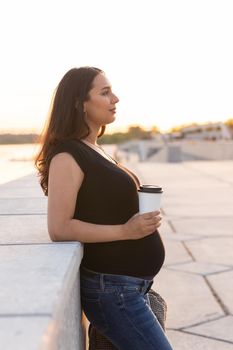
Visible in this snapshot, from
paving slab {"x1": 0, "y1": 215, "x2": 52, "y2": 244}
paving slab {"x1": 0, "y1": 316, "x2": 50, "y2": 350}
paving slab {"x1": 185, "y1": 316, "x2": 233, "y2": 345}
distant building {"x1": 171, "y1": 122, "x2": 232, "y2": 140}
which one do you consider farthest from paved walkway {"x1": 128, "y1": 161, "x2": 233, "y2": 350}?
distant building {"x1": 171, "y1": 122, "x2": 232, "y2": 140}

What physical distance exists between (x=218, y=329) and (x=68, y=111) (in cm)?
191

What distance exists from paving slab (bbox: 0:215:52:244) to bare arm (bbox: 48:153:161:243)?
226mm

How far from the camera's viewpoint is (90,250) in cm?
246

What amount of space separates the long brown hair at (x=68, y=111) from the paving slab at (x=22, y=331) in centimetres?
114

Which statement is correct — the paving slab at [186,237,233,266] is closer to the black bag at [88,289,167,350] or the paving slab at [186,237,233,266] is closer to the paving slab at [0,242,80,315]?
the black bag at [88,289,167,350]

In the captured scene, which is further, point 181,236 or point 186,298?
point 181,236

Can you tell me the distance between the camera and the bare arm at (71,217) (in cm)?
232

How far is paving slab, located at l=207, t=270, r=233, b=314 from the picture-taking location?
13.0ft

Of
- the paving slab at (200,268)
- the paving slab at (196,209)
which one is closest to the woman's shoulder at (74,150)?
the paving slab at (200,268)

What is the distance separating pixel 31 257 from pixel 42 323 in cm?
80

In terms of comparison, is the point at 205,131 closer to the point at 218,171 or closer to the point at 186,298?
the point at 218,171

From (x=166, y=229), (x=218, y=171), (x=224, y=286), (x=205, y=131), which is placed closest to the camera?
(x=224, y=286)

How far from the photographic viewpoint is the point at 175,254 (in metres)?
5.34

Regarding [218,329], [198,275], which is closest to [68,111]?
[218,329]
